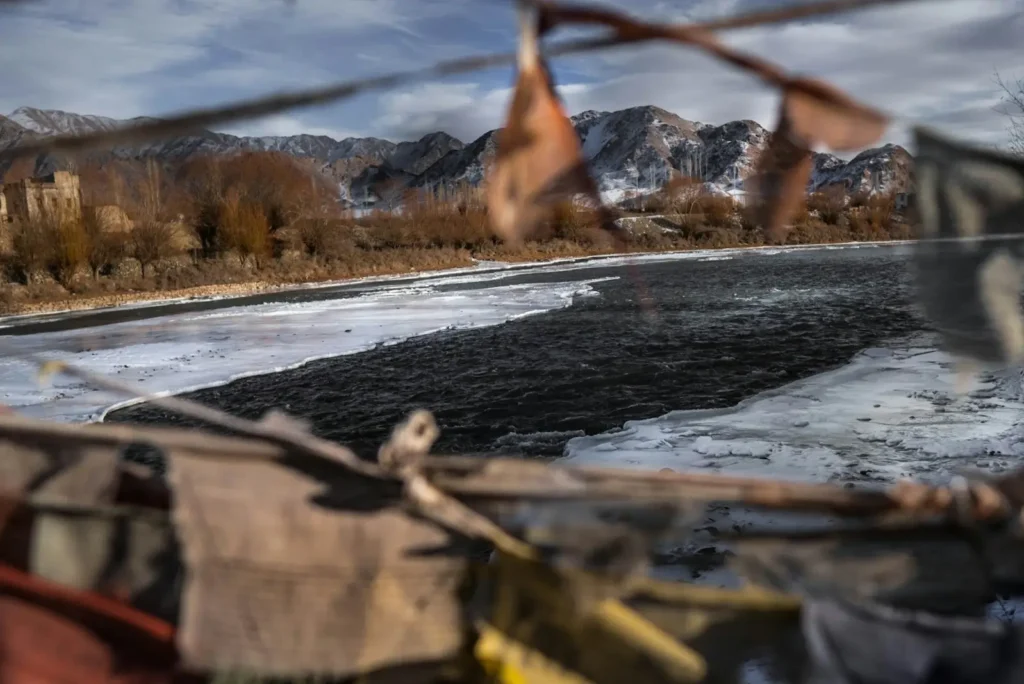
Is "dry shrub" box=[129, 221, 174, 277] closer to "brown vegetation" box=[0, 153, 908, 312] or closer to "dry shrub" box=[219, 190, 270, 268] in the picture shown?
"brown vegetation" box=[0, 153, 908, 312]

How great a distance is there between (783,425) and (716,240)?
97.5 feet

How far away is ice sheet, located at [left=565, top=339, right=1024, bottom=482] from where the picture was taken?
5.33 meters

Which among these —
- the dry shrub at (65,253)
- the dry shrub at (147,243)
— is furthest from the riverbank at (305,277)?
the dry shrub at (147,243)

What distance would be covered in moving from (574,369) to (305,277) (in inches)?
735

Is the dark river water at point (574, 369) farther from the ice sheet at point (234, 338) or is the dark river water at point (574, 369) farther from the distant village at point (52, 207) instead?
the distant village at point (52, 207)

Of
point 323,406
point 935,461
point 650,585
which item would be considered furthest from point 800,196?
point 323,406

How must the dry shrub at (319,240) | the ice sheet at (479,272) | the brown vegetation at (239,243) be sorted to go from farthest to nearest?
Answer: the dry shrub at (319,240) → the brown vegetation at (239,243) → the ice sheet at (479,272)

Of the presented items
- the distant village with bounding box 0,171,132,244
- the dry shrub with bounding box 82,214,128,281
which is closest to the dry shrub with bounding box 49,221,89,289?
the dry shrub with bounding box 82,214,128,281

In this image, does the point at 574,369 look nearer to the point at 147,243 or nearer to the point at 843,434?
the point at 843,434

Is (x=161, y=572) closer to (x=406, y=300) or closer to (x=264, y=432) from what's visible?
(x=264, y=432)

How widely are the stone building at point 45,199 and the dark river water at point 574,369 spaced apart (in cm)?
1901

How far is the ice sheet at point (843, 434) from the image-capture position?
5332 mm

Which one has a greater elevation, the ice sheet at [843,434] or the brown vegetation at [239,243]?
the brown vegetation at [239,243]

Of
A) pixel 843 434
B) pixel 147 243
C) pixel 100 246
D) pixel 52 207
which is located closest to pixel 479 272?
pixel 147 243
